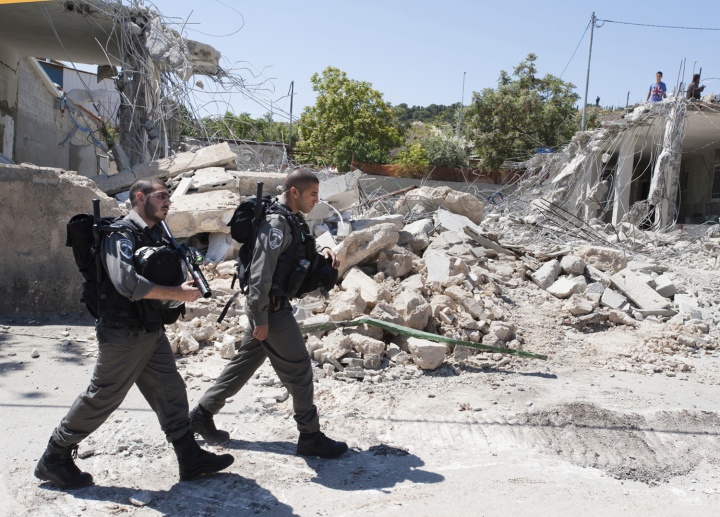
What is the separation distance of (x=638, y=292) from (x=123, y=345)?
6.33 metres

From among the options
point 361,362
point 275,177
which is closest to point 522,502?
point 361,362

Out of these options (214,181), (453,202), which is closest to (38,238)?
(214,181)

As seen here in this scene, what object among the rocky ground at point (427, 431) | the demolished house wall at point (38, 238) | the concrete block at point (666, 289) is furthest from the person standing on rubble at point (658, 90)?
the demolished house wall at point (38, 238)

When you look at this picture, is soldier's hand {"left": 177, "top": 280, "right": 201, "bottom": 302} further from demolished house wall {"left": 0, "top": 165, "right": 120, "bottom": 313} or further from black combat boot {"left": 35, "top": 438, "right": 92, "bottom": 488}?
demolished house wall {"left": 0, "top": 165, "right": 120, "bottom": 313}

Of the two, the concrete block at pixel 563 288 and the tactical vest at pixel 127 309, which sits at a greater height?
the tactical vest at pixel 127 309

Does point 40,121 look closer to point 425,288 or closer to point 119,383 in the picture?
point 425,288

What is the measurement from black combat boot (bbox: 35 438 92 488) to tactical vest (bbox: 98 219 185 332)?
0.64 m

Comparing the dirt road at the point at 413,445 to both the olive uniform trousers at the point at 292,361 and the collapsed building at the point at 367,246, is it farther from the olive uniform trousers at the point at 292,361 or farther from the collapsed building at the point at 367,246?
A: the collapsed building at the point at 367,246

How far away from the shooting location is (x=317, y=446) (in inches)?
135

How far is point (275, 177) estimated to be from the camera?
333 inches

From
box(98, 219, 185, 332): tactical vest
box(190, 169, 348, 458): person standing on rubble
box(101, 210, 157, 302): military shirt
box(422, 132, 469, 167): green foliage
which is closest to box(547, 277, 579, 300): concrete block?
box(190, 169, 348, 458): person standing on rubble

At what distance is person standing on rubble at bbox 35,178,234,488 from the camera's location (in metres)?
2.80

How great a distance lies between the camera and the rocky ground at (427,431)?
2.99 meters

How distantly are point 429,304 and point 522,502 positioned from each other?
268 cm
